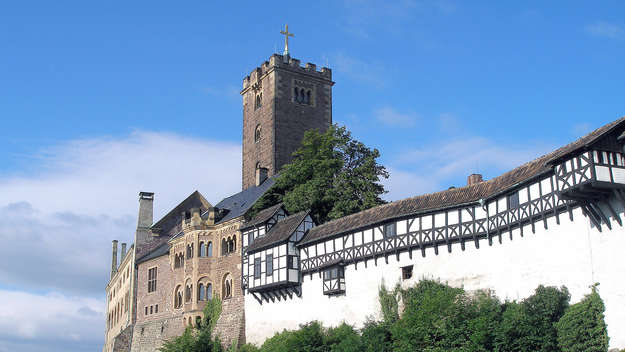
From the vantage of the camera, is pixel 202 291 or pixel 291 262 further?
pixel 202 291

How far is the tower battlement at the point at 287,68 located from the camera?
212ft

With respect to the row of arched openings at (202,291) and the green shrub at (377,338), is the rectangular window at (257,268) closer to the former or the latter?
the row of arched openings at (202,291)

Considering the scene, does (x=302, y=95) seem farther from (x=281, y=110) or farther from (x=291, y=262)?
(x=291, y=262)

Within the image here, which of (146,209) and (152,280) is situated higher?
(146,209)

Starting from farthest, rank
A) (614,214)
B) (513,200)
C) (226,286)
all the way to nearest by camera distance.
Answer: (226,286), (513,200), (614,214)

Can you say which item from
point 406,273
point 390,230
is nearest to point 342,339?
point 406,273

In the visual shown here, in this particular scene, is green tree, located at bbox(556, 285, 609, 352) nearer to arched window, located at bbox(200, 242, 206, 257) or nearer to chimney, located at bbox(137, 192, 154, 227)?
arched window, located at bbox(200, 242, 206, 257)

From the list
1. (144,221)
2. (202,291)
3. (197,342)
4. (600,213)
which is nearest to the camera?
(600,213)

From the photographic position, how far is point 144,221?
6675 cm

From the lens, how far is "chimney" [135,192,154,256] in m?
65.1

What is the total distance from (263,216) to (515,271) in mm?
20149

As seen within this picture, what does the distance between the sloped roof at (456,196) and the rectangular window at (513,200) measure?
501mm

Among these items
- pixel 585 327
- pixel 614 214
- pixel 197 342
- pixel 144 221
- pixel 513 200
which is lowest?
pixel 585 327

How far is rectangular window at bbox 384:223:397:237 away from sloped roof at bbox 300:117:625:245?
0.45 meters
